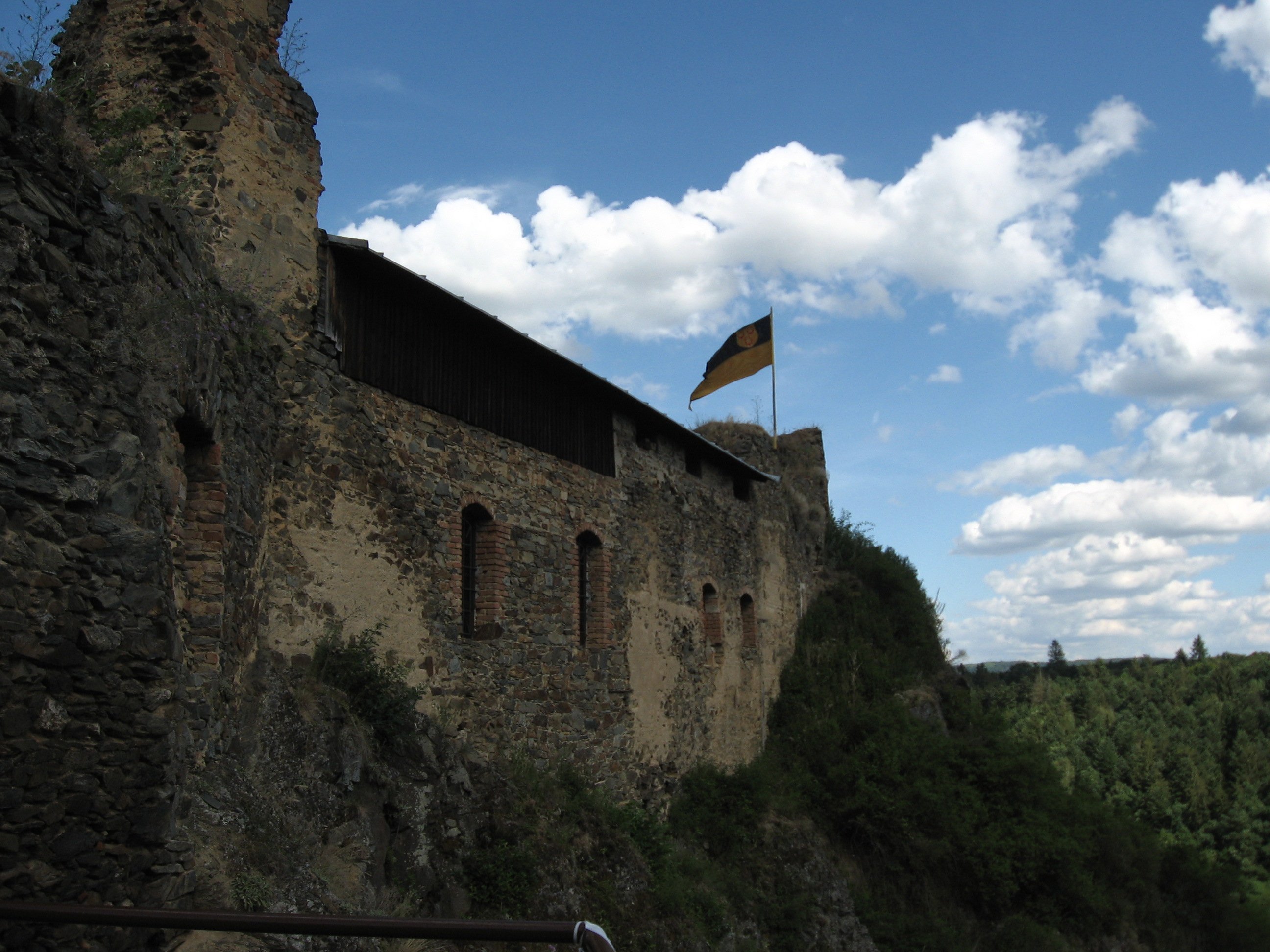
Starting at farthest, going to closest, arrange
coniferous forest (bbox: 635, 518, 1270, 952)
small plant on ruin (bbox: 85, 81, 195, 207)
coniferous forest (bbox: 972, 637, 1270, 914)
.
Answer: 1. coniferous forest (bbox: 972, 637, 1270, 914)
2. coniferous forest (bbox: 635, 518, 1270, 952)
3. small plant on ruin (bbox: 85, 81, 195, 207)

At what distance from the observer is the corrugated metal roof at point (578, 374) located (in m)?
9.67

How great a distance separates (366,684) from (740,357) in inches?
522

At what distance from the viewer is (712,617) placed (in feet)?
58.4

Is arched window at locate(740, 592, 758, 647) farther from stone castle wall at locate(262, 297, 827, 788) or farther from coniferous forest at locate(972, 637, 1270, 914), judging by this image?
coniferous forest at locate(972, 637, 1270, 914)

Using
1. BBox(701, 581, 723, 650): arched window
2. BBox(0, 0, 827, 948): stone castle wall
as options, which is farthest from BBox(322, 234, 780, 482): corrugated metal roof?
BBox(701, 581, 723, 650): arched window

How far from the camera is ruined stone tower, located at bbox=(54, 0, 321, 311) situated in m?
8.77

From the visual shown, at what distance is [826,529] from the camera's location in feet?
A: 78.4

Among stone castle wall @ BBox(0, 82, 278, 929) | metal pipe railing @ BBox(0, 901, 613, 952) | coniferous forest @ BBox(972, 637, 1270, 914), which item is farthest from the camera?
coniferous forest @ BBox(972, 637, 1270, 914)

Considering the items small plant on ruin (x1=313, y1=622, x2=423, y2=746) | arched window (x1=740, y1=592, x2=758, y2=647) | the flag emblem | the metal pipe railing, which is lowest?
the metal pipe railing

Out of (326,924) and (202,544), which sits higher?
(202,544)

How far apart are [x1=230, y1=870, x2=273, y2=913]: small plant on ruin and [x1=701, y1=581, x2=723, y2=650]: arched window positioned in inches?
483

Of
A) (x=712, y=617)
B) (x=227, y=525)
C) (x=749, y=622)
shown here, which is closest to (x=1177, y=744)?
(x=749, y=622)

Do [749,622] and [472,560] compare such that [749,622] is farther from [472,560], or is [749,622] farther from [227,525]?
[227,525]

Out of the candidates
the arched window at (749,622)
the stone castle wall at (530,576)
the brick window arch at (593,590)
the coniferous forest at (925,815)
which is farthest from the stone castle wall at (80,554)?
the arched window at (749,622)
